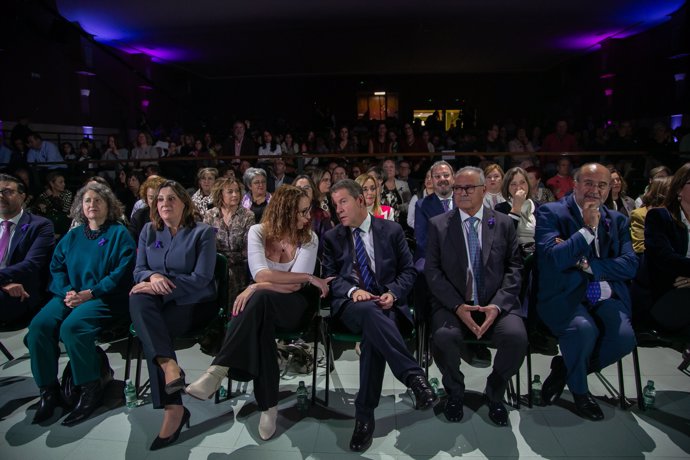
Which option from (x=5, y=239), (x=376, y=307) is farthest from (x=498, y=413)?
(x=5, y=239)

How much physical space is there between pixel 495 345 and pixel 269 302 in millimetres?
1251

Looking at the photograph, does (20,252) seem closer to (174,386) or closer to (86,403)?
(86,403)

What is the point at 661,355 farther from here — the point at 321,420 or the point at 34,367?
the point at 34,367

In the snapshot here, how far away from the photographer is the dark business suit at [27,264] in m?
2.95

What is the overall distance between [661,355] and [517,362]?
5.18 ft

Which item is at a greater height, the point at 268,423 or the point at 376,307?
the point at 376,307

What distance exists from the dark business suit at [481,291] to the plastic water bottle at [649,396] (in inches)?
31.0

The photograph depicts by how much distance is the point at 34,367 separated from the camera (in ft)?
8.72

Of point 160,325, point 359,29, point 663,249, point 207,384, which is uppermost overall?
point 359,29

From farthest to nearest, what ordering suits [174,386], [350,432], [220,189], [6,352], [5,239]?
[220,189]
[6,352]
[5,239]
[350,432]
[174,386]

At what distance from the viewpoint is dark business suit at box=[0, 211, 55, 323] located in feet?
9.67

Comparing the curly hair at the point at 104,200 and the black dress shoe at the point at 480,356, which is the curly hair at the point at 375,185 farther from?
the curly hair at the point at 104,200

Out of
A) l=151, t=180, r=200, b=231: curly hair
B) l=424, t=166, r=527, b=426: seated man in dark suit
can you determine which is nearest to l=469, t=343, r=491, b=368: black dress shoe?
l=424, t=166, r=527, b=426: seated man in dark suit

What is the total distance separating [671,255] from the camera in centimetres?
272
